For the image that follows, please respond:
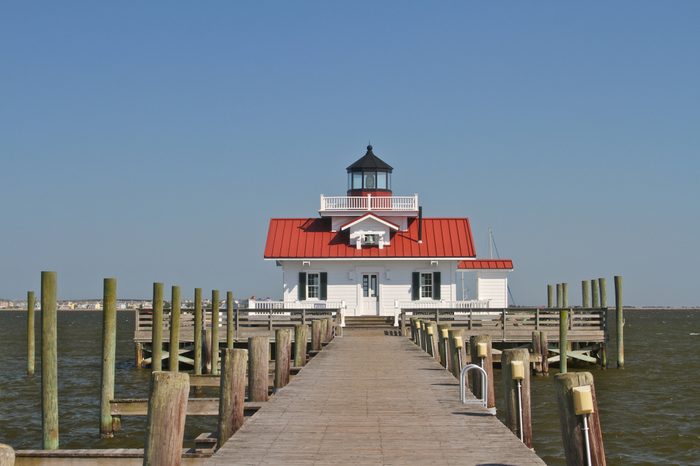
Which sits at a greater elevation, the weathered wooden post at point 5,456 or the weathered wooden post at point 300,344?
the weathered wooden post at point 300,344

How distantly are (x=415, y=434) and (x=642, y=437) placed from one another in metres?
11.8

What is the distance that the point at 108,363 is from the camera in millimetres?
→ 17719

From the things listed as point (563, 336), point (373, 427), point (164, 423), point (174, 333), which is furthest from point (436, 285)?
point (164, 423)

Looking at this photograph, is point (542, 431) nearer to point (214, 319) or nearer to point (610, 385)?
point (610, 385)

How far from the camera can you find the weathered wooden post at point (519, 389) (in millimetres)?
12000

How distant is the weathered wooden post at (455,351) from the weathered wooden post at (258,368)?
3.83m

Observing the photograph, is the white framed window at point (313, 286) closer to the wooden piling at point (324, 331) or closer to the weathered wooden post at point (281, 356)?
the wooden piling at point (324, 331)

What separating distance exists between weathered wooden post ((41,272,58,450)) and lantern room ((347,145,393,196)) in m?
28.6

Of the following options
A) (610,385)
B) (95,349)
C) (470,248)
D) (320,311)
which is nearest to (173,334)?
(320,311)

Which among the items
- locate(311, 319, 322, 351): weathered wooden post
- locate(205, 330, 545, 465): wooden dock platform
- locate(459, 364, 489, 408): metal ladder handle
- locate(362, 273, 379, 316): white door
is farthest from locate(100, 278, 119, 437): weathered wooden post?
locate(362, 273, 379, 316): white door

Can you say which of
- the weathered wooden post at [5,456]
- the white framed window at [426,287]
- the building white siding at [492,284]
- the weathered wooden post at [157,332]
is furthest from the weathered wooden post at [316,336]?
the weathered wooden post at [5,456]

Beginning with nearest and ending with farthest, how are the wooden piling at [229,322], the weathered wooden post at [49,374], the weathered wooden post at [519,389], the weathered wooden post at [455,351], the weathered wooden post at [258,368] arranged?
the weathered wooden post at [519,389] < the weathered wooden post at [258,368] < the weathered wooden post at [49,374] < the weathered wooden post at [455,351] < the wooden piling at [229,322]

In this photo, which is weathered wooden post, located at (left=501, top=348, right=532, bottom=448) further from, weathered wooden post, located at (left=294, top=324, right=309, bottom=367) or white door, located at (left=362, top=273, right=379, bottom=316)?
white door, located at (left=362, top=273, right=379, bottom=316)

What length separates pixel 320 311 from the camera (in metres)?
34.8
